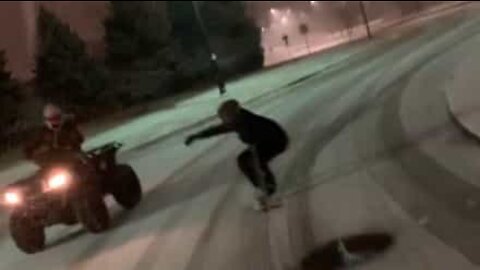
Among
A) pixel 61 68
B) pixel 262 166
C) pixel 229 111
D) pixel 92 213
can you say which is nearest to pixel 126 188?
pixel 92 213

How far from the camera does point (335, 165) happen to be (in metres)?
12.8

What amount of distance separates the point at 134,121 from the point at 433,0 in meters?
16.6

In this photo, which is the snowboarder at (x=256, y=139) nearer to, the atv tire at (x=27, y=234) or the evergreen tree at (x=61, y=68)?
the evergreen tree at (x=61, y=68)

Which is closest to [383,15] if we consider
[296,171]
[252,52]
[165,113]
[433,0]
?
[433,0]

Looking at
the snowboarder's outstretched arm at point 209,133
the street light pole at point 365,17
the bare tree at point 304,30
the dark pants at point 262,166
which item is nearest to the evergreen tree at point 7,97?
the snowboarder's outstretched arm at point 209,133

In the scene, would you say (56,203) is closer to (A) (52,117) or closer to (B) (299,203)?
(A) (52,117)

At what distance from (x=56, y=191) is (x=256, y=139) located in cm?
243

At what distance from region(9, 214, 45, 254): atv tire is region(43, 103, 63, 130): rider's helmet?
1125 mm

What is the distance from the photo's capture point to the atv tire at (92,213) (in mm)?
12211

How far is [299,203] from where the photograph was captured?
11.1m

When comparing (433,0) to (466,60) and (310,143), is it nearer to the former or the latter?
(466,60)

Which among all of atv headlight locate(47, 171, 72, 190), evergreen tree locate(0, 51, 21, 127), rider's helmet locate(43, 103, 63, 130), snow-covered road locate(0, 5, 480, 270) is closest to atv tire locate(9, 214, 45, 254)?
snow-covered road locate(0, 5, 480, 270)

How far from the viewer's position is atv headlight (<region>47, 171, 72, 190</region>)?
12.2 metres

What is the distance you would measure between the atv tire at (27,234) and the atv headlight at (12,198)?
280 mm
